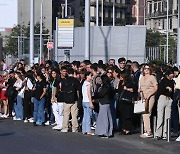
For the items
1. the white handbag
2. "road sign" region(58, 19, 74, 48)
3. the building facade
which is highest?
the building facade

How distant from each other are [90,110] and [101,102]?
0.87 m

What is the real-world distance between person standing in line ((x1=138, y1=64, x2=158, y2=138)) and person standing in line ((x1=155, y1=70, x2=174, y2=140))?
38 centimetres

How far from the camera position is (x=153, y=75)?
19797mm

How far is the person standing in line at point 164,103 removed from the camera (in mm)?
19031

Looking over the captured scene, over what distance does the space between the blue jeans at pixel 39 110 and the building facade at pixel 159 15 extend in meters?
92.2

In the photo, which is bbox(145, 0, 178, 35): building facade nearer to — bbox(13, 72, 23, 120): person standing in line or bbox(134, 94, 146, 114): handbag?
bbox(13, 72, 23, 120): person standing in line

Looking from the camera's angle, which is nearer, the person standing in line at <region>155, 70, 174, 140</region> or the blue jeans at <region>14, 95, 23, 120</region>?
the person standing in line at <region>155, 70, 174, 140</region>

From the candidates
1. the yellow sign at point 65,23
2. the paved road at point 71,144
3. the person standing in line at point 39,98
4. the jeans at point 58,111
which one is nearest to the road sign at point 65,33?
the yellow sign at point 65,23

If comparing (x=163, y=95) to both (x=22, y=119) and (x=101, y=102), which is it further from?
(x=22, y=119)

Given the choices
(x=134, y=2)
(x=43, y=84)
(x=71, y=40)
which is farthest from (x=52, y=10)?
(x=43, y=84)

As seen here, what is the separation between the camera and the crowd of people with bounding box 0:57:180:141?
19391mm

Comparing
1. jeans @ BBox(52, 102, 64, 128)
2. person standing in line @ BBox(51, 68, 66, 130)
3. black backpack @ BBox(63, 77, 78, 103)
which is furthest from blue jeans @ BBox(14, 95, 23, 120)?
black backpack @ BBox(63, 77, 78, 103)

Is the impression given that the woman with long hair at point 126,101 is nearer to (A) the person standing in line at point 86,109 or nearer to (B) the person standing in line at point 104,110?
(B) the person standing in line at point 104,110

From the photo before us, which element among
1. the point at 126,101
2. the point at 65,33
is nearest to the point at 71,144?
the point at 126,101
